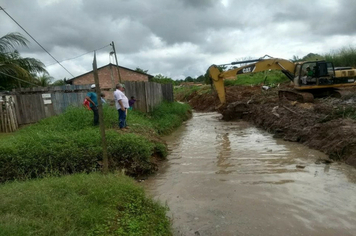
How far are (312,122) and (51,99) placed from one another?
11.0m

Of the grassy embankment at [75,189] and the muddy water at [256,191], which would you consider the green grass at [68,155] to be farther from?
the muddy water at [256,191]

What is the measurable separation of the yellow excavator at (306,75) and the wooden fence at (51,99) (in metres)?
4.56

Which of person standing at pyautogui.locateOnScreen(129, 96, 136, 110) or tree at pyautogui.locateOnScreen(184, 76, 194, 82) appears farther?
tree at pyautogui.locateOnScreen(184, 76, 194, 82)

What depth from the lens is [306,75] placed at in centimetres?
1586

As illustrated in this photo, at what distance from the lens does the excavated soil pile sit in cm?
780

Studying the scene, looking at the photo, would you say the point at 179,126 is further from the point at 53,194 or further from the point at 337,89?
the point at 53,194

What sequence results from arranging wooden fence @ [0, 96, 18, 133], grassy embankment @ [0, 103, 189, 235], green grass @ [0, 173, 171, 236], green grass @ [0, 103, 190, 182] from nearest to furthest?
green grass @ [0, 173, 171, 236] → grassy embankment @ [0, 103, 189, 235] → green grass @ [0, 103, 190, 182] → wooden fence @ [0, 96, 18, 133]

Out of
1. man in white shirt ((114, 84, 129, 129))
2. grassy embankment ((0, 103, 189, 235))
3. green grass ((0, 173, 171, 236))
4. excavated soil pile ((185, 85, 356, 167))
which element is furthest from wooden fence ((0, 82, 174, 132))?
green grass ((0, 173, 171, 236))

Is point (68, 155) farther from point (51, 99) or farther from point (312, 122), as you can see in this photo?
point (312, 122)

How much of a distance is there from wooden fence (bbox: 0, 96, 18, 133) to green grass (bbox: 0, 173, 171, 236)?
8231 millimetres

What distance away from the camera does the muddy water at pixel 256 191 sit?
14.4ft

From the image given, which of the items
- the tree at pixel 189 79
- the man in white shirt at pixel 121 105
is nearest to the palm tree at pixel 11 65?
the man in white shirt at pixel 121 105

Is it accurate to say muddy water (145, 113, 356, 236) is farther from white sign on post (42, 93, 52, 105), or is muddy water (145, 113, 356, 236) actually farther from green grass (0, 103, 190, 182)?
white sign on post (42, 93, 52, 105)

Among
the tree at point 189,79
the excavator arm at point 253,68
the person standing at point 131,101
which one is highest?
the tree at point 189,79
